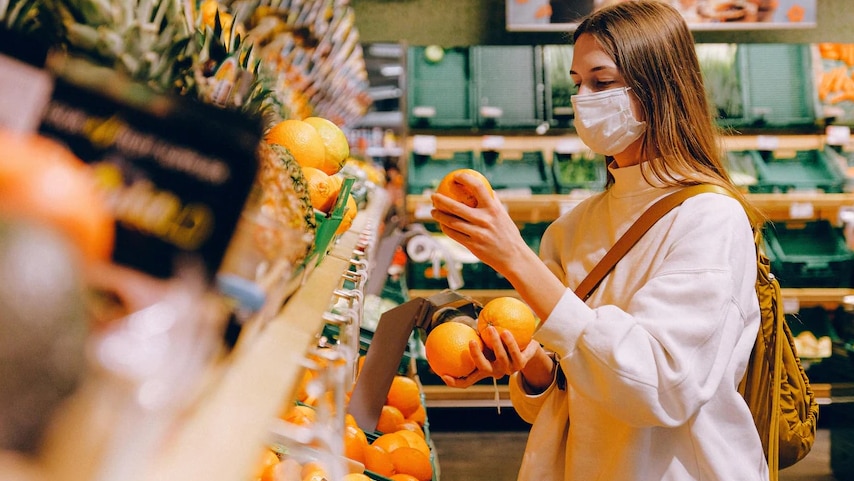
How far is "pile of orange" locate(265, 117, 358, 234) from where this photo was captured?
125cm

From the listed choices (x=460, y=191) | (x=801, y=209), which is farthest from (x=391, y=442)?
(x=801, y=209)

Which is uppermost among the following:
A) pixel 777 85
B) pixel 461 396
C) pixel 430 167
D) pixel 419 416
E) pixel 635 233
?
pixel 777 85

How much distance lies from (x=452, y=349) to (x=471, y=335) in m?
0.05

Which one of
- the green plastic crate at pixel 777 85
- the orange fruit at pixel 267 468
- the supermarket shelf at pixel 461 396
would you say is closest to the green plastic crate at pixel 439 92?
the supermarket shelf at pixel 461 396

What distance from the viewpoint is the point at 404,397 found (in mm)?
2064

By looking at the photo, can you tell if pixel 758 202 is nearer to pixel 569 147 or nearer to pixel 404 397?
pixel 569 147

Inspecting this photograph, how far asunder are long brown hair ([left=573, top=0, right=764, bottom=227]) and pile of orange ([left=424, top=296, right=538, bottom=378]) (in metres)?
0.40

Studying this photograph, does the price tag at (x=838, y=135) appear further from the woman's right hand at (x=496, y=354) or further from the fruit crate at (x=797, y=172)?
the woman's right hand at (x=496, y=354)

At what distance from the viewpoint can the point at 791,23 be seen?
4578 millimetres

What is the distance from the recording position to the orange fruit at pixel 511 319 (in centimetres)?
131

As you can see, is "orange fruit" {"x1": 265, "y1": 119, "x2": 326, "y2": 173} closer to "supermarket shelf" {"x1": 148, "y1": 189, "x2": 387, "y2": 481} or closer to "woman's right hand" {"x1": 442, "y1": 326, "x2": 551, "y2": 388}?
"woman's right hand" {"x1": 442, "y1": 326, "x2": 551, "y2": 388}

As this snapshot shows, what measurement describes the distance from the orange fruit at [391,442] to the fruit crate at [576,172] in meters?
3.10

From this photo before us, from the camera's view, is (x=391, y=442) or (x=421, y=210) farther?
(x=421, y=210)

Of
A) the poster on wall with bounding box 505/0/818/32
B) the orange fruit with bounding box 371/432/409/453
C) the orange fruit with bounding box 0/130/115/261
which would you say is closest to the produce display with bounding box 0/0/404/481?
the orange fruit with bounding box 0/130/115/261
